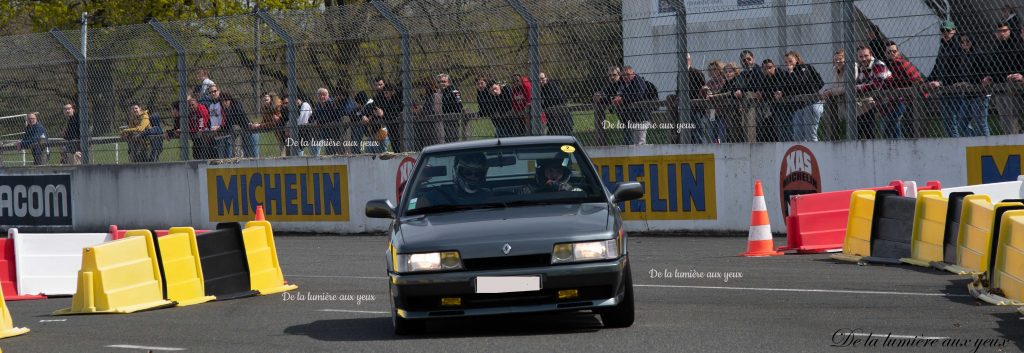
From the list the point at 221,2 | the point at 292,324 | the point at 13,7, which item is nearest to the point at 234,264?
the point at 292,324

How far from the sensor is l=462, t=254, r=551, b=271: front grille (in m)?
8.46

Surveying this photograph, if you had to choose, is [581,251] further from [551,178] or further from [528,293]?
[551,178]

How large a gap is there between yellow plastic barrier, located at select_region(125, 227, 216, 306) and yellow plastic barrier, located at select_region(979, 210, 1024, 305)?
5.85m

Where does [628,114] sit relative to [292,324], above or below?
above

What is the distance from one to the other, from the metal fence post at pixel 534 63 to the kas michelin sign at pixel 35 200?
9.27 metres

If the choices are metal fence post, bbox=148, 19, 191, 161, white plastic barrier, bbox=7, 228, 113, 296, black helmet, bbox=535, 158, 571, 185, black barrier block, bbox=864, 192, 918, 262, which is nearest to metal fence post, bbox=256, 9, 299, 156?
metal fence post, bbox=148, 19, 191, 161

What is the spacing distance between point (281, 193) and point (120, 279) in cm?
991

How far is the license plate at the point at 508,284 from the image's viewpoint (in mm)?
8445

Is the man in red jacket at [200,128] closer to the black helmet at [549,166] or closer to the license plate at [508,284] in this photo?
the black helmet at [549,166]

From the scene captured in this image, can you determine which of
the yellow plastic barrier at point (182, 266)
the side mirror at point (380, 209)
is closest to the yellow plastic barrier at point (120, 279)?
the yellow plastic barrier at point (182, 266)

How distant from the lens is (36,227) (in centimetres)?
2419

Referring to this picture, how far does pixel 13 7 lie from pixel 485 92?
1208 inches

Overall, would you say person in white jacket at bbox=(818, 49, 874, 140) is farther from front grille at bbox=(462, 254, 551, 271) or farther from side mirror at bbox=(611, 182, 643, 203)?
front grille at bbox=(462, 254, 551, 271)

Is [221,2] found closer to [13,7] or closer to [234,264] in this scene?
[13,7]
